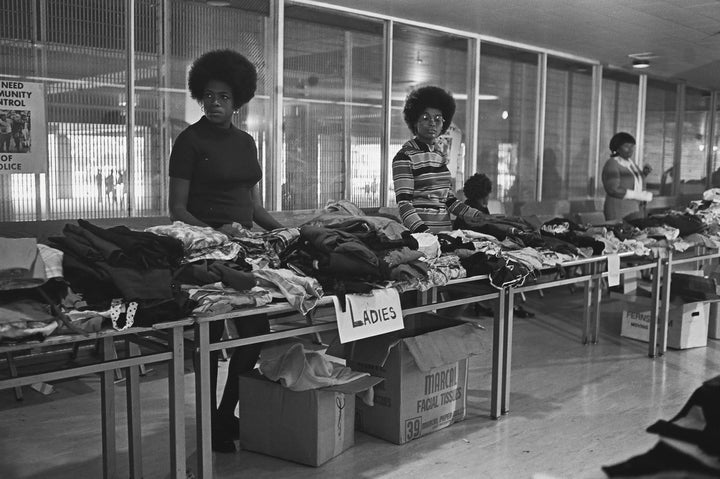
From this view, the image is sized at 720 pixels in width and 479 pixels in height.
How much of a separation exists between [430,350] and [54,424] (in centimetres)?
188

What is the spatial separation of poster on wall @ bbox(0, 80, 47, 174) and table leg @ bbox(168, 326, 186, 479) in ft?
8.24

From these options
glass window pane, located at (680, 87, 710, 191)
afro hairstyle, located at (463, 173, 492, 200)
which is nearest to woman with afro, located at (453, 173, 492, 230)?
afro hairstyle, located at (463, 173, 492, 200)

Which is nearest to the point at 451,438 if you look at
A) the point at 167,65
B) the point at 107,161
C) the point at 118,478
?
the point at 118,478

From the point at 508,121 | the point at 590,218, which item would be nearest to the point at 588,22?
the point at 508,121

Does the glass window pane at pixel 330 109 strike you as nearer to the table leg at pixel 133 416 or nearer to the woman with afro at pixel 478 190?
the woman with afro at pixel 478 190

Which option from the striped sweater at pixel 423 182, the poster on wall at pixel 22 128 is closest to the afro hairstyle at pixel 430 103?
the striped sweater at pixel 423 182

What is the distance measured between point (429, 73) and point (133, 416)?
16.0 feet

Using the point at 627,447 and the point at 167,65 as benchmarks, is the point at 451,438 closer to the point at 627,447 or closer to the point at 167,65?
the point at 627,447

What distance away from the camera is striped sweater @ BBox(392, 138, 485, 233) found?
3.71 metres

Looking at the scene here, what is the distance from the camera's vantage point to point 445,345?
3373mm

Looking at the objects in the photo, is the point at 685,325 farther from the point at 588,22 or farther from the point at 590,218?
the point at 588,22

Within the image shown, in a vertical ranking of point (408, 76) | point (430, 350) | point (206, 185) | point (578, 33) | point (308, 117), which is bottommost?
point (430, 350)

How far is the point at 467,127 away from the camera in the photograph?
7.19 meters

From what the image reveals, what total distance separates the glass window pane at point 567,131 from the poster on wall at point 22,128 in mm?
5434
